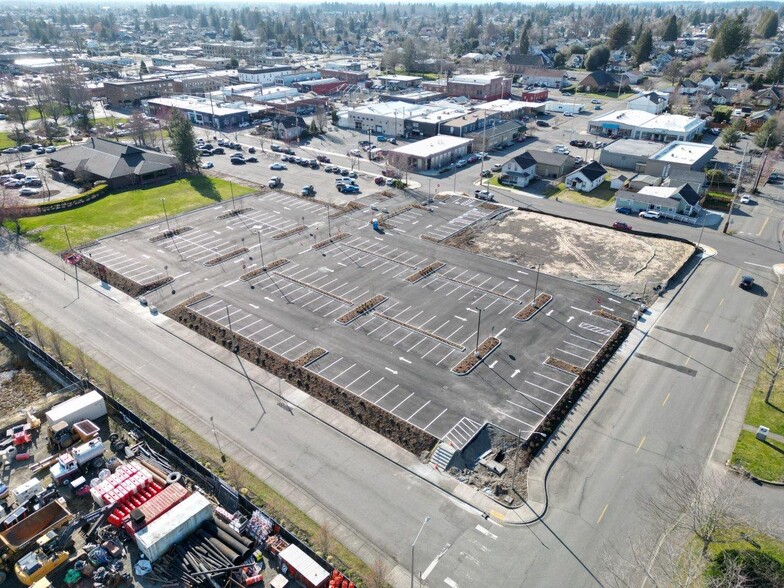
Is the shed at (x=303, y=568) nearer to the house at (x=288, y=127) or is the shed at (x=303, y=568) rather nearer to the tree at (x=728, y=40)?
the house at (x=288, y=127)

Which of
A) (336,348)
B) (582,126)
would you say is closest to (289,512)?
(336,348)

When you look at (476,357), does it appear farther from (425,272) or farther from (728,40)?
(728,40)

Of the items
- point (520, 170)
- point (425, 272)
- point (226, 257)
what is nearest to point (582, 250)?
point (425, 272)

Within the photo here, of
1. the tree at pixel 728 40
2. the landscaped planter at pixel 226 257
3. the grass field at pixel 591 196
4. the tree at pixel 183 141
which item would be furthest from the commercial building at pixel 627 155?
the tree at pixel 728 40

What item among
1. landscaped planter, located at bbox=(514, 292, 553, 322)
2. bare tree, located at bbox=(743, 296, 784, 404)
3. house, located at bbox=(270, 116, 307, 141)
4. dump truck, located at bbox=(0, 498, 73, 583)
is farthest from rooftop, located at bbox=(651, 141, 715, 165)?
dump truck, located at bbox=(0, 498, 73, 583)

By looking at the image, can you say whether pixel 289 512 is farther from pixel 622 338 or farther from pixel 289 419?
pixel 622 338

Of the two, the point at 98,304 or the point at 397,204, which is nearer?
the point at 98,304
